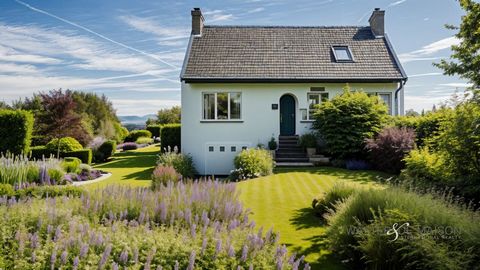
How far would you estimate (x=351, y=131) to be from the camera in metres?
15.6

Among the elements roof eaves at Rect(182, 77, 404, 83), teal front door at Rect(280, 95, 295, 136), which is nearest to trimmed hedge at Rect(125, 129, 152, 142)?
roof eaves at Rect(182, 77, 404, 83)

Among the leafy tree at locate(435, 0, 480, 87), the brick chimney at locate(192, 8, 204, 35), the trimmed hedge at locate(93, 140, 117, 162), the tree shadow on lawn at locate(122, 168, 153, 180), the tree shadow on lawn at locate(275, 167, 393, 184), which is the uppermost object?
the brick chimney at locate(192, 8, 204, 35)

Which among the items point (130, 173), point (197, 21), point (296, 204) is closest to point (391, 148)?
point (296, 204)

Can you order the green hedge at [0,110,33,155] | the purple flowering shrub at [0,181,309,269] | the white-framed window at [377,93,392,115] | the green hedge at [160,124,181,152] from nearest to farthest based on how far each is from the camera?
the purple flowering shrub at [0,181,309,269] < the green hedge at [0,110,33,155] < the white-framed window at [377,93,392,115] < the green hedge at [160,124,181,152]

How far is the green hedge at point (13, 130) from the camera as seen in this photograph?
17047 millimetres

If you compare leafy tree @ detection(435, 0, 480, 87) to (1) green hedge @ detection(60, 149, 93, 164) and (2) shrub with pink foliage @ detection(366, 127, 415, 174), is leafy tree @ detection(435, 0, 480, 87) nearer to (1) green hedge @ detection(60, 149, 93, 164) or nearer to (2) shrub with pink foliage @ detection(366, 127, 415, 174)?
(2) shrub with pink foliage @ detection(366, 127, 415, 174)

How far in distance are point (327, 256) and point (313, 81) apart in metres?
13.2

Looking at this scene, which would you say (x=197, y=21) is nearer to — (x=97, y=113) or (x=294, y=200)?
(x=294, y=200)

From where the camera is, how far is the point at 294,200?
9141 millimetres

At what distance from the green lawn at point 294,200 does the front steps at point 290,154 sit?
1.11 meters

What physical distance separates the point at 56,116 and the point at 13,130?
19.7ft

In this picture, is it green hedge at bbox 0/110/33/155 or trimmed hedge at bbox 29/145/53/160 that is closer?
green hedge at bbox 0/110/33/155

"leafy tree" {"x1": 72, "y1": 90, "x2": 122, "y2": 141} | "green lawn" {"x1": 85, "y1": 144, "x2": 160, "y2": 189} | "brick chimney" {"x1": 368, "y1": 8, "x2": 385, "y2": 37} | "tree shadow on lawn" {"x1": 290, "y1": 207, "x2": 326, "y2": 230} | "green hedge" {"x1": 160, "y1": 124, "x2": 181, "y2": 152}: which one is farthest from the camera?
"leafy tree" {"x1": 72, "y1": 90, "x2": 122, "y2": 141}

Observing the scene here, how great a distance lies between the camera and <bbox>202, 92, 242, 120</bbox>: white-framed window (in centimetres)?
1745
